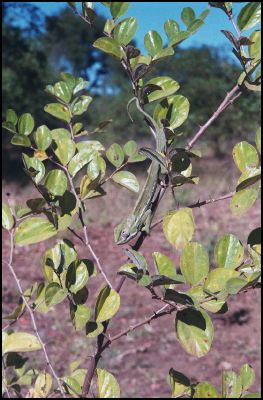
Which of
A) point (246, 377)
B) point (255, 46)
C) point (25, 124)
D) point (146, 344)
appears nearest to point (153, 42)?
point (255, 46)

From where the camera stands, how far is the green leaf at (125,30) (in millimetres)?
744

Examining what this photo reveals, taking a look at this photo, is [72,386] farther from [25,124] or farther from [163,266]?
[25,124]

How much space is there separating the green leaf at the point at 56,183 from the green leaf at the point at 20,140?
10 centimetres

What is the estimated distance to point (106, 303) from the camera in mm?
740

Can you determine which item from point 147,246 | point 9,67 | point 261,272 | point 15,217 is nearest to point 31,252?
point 147,246

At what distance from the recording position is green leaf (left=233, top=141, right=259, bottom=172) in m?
0.67

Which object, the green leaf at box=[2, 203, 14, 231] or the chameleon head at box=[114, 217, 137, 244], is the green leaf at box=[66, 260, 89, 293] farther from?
the green leaf at box=[2, 203, 14, 231]

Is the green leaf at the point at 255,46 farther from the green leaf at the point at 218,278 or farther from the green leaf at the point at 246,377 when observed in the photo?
the green leaf at the point at 246,377

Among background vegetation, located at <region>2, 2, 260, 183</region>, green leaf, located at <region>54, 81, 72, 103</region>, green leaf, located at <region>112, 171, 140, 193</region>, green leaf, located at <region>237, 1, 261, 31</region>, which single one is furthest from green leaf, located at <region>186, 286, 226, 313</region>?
background vegetation, located at <region>2, 2, 260, 183</region>

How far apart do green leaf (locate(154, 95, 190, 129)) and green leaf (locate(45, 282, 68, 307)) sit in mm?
260

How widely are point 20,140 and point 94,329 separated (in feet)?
1.01

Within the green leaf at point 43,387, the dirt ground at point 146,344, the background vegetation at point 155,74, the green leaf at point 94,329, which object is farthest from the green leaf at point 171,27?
the background vegetation at point 155,74

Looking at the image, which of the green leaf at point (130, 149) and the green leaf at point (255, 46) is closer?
the green leaf at point (255, 46)

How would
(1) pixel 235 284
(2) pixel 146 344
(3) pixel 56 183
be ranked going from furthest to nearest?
(2) pixel 146 344 < (3) pixel 56 183 < (1) pixel 235 284
